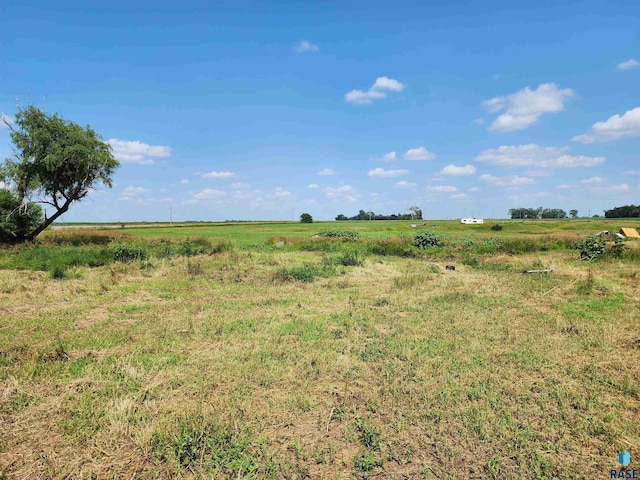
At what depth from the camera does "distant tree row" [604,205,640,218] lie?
96.6 meters

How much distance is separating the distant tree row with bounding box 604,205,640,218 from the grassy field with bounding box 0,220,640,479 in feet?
379

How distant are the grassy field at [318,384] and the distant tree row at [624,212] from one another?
4543 inches

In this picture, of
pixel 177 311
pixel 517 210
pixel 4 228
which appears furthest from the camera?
pixel 517 210

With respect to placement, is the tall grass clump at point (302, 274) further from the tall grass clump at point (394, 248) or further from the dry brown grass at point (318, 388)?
the tall grass clump at point (394, 248)

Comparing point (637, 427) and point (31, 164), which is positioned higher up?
point (31, 164)

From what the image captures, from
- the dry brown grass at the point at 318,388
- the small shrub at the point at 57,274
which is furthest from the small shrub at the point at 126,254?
the dry brown grass at the point at 318,388

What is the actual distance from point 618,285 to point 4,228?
3608 centimetres

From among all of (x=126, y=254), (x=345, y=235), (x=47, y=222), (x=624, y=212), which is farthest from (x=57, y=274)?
(x=624, y=212)

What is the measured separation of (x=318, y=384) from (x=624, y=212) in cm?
13023

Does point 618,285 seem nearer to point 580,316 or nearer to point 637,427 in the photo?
point 580,316

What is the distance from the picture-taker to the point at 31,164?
87.9ft

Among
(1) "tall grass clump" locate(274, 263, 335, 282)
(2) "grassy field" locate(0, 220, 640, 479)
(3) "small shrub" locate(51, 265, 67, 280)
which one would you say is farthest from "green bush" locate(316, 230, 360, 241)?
(3) "small shrub" locate(51, 265, 67, 280)

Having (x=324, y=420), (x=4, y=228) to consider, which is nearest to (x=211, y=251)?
(x=4, y=228)

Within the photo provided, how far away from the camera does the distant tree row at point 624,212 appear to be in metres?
96.6
